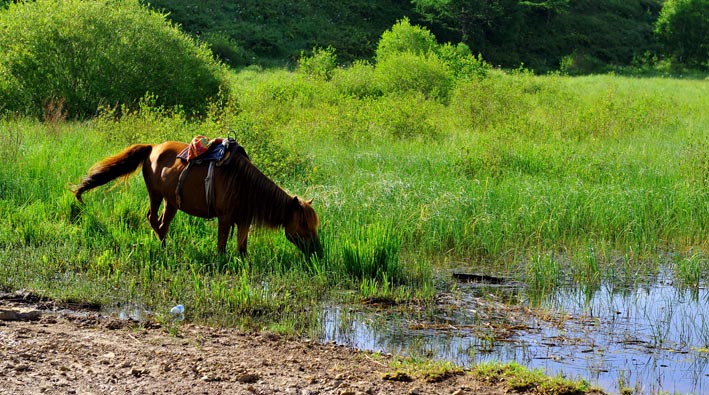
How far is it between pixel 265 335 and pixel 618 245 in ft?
17.7

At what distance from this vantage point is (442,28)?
171ft

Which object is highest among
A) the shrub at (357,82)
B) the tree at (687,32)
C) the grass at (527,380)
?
the tree at (687,32)

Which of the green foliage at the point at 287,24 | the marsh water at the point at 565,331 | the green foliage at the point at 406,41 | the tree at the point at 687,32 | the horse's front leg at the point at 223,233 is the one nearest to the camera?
the marsh water at the point at 565,331

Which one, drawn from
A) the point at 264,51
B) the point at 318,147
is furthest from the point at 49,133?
the point at 264,51

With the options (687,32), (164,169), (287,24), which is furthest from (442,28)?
(164,169)

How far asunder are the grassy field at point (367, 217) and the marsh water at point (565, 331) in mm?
351

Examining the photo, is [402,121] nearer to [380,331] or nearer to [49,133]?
[49,133]

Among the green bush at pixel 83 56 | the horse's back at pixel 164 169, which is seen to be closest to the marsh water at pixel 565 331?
→ the horse's back at pixel 164 169

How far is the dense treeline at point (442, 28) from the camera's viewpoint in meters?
42.8

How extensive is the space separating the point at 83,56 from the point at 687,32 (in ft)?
171

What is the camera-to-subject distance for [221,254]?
815 centimetres

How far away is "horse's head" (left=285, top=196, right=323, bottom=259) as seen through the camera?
7941 mm

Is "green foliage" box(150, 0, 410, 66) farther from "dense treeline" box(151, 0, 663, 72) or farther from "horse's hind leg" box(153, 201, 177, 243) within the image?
"horse's hind leg" box(153, 201, 177, 243)

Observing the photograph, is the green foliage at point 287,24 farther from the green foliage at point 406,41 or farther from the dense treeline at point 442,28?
the green foliage at point 406,41
